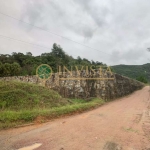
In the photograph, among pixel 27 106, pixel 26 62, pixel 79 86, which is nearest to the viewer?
pixel 27 106

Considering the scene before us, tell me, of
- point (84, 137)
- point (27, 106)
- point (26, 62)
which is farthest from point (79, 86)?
point (26, 62)

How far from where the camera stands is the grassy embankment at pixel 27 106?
20.9 feet

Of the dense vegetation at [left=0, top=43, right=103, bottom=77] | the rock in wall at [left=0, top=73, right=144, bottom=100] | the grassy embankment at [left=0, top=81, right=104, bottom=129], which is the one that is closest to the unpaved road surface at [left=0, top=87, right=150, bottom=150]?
the grassy embankment at [left=0, top=81, right=104, bottom=129]

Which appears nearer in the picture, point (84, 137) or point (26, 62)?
point (84, 137)

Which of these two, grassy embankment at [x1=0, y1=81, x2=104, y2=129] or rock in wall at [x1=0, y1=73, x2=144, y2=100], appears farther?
rock in wall at [x1=0, y1=73, x2=144, y2=100]

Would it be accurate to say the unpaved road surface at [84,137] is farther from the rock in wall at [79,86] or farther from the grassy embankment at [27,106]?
the rock in wall at [79,86]

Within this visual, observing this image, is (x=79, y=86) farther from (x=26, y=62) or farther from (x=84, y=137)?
(x=26, y=62)

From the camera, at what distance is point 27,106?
24.9 feet

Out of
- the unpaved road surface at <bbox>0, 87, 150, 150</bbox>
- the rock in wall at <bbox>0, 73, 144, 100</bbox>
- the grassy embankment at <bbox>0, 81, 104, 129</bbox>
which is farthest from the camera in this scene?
the rock in wall at <bbox>0, 73, 144, 100</bbox>

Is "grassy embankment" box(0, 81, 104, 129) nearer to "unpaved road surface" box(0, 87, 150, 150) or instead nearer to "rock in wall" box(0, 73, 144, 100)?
"unpaved road surface" box(0, 87, 150, 150)

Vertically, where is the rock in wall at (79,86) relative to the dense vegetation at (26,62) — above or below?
below

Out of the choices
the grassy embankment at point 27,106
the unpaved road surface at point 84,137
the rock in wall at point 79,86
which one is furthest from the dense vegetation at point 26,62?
the unpaved road surface at point 84,137

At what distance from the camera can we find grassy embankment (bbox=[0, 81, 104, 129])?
637 centimetres

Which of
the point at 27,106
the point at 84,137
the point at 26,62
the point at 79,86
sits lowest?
the point at 84,137
